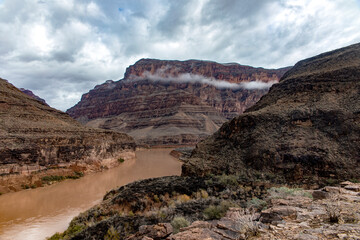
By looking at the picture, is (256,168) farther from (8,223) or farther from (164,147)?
(164,147)

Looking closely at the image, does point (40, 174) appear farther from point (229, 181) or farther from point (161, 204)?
point (229, 181)

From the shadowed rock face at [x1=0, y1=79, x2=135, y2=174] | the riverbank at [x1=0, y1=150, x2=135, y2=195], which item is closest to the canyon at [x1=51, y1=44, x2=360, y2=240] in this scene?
the riverbank at [x1=0, y1=150, x2=135, y2=195]

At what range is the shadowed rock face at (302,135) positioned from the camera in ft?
40.6

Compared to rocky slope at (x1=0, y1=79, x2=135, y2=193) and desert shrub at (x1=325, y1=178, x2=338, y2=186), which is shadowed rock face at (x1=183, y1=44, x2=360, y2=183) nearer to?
desert shrub at (x1=325, y1=178, x2=338, y2=186)

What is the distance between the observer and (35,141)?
2209 cm

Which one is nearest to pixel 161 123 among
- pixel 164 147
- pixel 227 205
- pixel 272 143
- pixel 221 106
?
pixel 164 147

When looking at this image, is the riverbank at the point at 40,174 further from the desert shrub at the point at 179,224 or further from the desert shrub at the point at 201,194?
the desert shrub at the point at 179,224

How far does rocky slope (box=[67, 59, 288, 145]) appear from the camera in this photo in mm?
110819

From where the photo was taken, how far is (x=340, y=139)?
1319 centimetres

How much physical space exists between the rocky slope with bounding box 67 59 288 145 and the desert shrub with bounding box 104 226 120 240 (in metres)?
87.0

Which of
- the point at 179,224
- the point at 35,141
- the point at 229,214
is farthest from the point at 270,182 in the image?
the point at 35,141

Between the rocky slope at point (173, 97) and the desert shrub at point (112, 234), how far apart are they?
8702 cm

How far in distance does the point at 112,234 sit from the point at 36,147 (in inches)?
738

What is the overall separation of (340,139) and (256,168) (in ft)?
17.5
